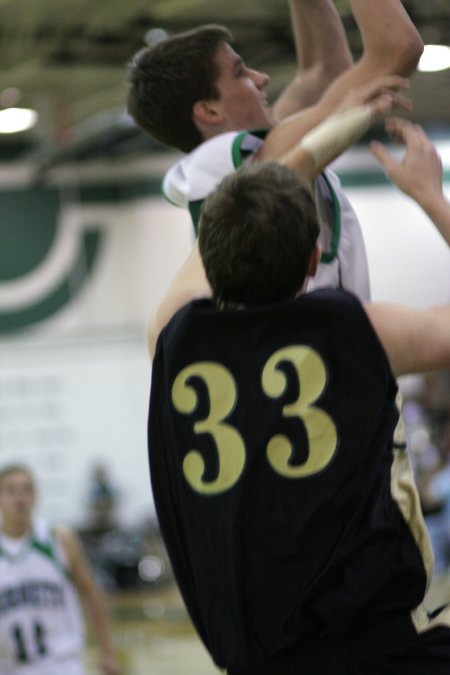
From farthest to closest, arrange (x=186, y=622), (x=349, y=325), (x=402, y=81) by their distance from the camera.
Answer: (x=186, y=622)
(x=402, y=81)
(x=349, y=325)

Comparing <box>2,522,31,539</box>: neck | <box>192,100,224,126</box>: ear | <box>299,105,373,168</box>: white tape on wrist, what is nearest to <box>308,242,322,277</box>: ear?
<box>299,105,373,168</box>: white tape on wrist

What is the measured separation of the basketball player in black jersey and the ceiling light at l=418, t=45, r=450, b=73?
10850mm

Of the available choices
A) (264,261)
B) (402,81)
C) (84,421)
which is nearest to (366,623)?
(264,261)

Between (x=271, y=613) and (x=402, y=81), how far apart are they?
3.51 ft

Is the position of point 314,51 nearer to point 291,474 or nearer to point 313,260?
point 313,260

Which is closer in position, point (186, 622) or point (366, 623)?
point (366, 623)

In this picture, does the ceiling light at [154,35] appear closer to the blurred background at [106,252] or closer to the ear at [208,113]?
the blurred background at [106,252]

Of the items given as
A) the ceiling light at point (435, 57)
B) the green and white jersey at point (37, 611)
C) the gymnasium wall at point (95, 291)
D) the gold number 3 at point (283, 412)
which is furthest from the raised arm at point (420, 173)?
the gymnasium wall at point (95, 291)

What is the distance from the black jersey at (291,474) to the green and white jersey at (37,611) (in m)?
4.83

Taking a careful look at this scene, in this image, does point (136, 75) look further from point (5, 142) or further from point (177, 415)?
point (5, 142)

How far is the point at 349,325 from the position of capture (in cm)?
209

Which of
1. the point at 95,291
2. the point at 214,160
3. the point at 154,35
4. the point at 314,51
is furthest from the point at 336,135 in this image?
the point at 95,291

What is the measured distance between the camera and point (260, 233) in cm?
207

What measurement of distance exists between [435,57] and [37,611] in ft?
26.4
